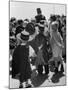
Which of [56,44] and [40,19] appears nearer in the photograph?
[40,19]

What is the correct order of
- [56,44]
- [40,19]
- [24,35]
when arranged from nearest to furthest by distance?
1. [24,35]
2. [40,19]
3. [56,44]

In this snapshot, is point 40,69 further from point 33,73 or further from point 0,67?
point 0,67

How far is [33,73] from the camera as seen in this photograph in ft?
15.4

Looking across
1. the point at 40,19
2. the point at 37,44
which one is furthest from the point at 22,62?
the point at 40,19

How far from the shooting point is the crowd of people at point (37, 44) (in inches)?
181

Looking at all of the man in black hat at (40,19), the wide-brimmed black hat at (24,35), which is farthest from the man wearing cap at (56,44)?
the wide-brimmed black hat at (24,35)

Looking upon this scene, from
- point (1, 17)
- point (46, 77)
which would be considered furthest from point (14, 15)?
point (46, 77)

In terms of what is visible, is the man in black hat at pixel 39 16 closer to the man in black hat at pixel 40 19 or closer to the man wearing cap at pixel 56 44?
the man in black hat at pixel 40 19

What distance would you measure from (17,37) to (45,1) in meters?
0.86

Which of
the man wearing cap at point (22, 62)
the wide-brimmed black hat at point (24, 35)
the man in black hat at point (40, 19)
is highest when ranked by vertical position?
the man in black hat at point (40, 19)

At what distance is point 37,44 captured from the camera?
4.72 m

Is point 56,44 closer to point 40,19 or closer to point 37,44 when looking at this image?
point 37,44

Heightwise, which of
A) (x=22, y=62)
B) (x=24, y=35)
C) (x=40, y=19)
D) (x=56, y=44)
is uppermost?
(x=40, y=19)

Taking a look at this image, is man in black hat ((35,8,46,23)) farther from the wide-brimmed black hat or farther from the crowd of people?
the wide-brimmed black hat
